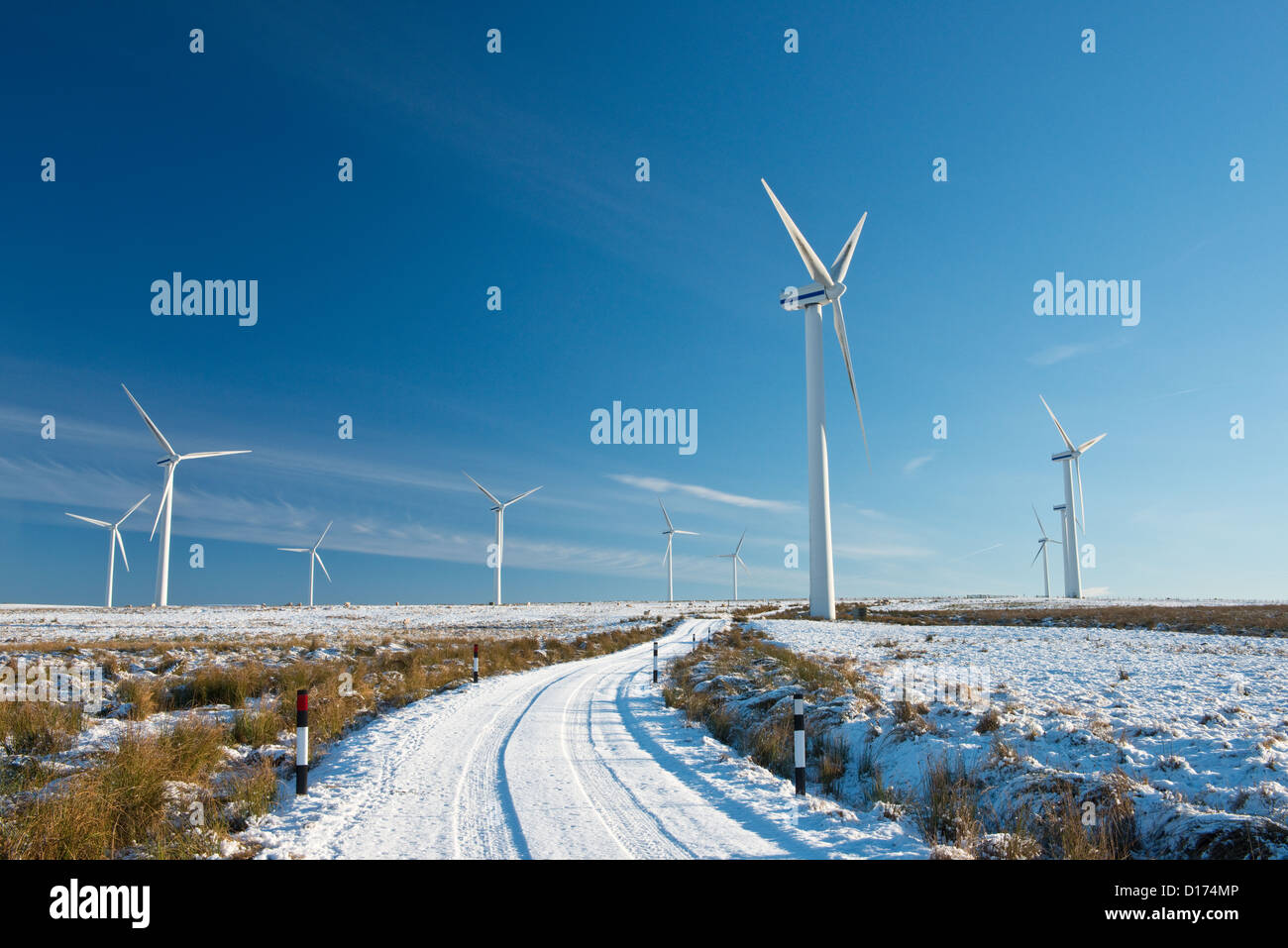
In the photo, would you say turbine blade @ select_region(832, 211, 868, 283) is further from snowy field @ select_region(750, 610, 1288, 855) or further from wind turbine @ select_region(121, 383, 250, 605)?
wind turbine @ select_region(121, 383, 250, 605)

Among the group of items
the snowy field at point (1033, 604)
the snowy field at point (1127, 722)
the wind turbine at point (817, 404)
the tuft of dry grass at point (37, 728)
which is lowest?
the snowy field at point (1033, 604)

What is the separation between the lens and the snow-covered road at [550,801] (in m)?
6.38

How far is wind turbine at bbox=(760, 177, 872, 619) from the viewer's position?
5312 centimetres

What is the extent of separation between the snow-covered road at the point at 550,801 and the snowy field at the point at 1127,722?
315 centimetres

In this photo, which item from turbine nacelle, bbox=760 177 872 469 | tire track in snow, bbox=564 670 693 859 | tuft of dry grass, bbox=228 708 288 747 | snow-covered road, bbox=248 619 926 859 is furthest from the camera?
turbine nacelle, bbox=760 177 872 469

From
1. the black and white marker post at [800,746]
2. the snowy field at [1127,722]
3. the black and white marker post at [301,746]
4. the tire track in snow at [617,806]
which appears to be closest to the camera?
the tire track in snow at [617,806]

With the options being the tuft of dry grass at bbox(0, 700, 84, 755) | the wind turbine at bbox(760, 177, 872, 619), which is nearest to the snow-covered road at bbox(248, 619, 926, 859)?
the tuft of dry grass at bbox(0, 700, 84, 755)

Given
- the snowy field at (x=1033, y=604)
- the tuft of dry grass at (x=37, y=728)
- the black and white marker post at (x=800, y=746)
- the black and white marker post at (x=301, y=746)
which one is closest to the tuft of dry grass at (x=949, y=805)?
the black and white marker post at (x=800, y=746)

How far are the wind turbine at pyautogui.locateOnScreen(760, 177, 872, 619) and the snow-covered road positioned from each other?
42.0 m

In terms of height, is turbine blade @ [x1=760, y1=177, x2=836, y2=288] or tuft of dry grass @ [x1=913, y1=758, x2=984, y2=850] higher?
turbine blade @ [x1=760, y1=177, x2=836, y2=288]

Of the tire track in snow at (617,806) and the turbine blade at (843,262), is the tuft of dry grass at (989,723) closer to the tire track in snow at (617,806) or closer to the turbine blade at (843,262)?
the tire track in snow at (617,806)
